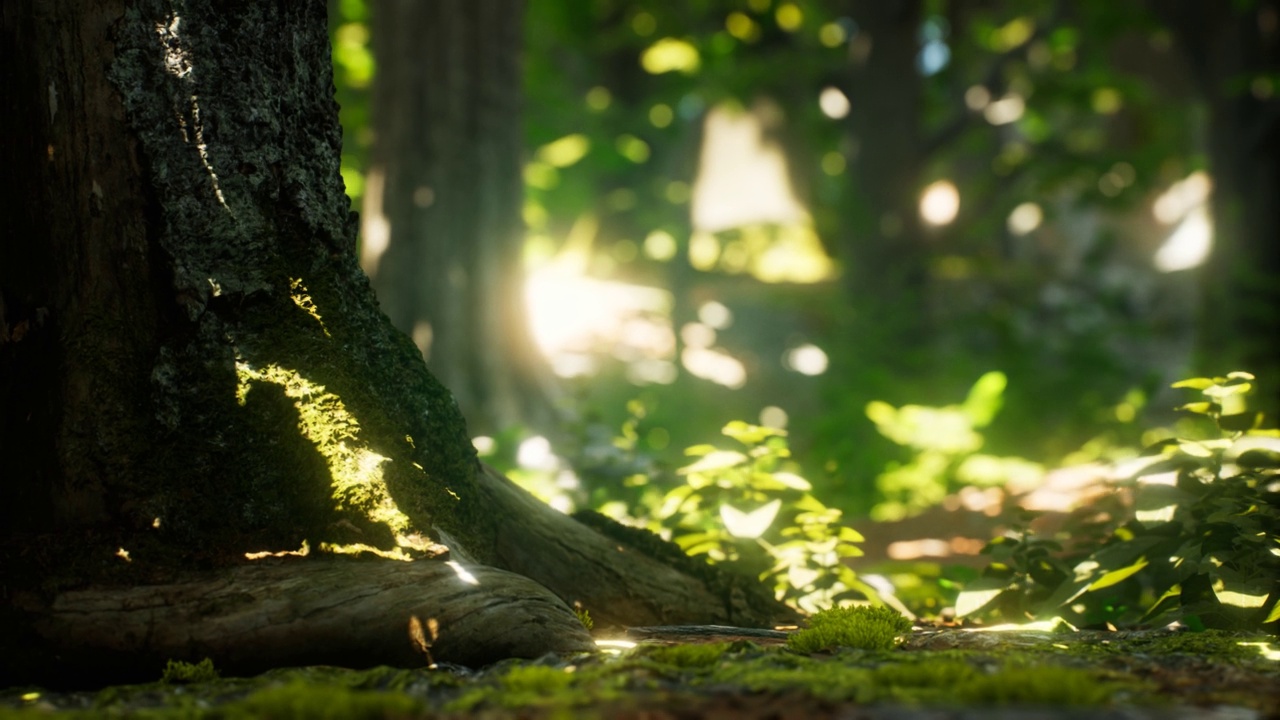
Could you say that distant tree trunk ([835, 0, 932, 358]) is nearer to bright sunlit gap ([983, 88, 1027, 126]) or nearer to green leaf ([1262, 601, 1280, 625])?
bright sunlit gap ([983, 88, 1027, 126])

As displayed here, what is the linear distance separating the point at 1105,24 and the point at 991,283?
3.63 meters

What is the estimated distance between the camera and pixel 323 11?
10.6 feet

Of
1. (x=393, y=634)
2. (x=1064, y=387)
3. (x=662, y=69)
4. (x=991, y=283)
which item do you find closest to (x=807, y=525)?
(x=393, y=634)

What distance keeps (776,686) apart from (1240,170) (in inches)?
391

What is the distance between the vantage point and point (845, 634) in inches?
116

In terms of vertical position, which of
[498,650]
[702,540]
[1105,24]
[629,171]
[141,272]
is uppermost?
[629,171]

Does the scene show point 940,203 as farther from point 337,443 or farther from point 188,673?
point 188,673

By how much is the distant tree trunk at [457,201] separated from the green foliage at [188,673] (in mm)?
4240

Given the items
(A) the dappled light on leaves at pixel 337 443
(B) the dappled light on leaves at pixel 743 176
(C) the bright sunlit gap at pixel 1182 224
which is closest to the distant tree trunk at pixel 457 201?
(A) the dappled light on leaves at pixel 337 443

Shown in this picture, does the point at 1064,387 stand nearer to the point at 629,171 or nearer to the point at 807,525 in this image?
the point at 807,525

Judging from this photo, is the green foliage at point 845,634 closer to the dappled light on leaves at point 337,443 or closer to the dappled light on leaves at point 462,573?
the dappled light on leaves at point 462,573

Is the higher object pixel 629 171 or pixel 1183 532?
pixel 629 171

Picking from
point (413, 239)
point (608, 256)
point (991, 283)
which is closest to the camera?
point (413, 239)

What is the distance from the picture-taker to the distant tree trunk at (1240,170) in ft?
30.8
